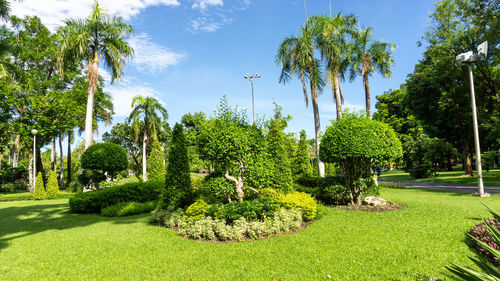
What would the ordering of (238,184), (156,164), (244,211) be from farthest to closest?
1. (156,164)
2. (238,184)
3. (244,211)

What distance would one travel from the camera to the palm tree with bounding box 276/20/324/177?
50.8 feet

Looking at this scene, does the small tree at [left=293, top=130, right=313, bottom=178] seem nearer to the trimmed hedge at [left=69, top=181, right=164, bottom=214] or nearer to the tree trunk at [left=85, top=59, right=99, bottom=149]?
the trimmed hedge at [left=69, top=181, right=164, bottom=214]

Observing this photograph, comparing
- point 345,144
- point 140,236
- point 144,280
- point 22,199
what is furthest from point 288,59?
point 22,199

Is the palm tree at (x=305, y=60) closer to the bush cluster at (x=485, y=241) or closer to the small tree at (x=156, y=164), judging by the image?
the bush cluster at (x=485, y=241)

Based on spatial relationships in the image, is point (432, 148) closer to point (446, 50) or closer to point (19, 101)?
point (446, 50)

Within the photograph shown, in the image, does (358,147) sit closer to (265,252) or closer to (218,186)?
(218,186)

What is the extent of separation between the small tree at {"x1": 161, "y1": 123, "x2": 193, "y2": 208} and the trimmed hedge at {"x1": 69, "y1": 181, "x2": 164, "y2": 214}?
174 inches

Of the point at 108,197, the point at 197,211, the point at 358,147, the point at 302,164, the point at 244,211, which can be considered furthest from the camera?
the point at 302,164

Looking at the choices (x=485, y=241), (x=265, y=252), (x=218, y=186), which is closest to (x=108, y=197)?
(x=218, y=186)

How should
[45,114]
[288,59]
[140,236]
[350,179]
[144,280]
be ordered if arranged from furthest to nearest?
1. [45,114]
2. [288,59]
3. [350,179]
4. [140,236]
5. [144,280]

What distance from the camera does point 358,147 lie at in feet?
A: 30.7

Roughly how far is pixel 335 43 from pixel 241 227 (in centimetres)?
1445

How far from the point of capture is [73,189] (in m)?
19.3

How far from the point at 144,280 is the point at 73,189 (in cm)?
1939
